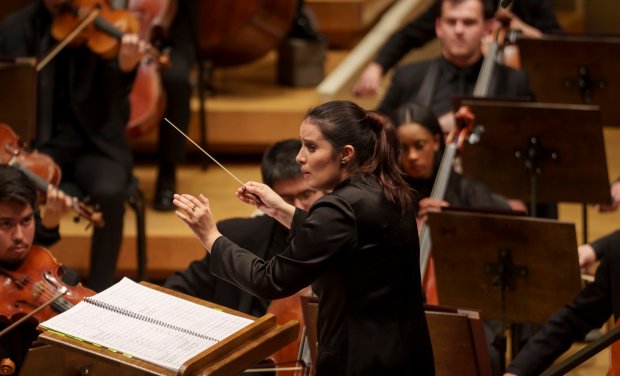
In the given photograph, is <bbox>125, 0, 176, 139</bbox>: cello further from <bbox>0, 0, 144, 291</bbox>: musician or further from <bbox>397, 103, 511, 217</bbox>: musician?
<bbox>397, 103, 511, 217</bbox>: musician

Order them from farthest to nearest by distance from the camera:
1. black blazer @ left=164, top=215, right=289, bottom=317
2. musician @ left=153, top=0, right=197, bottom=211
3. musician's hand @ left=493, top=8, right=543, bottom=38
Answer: musician @ left=153, top=0, right=197, bottom=211 < musician's hand @ left=493, top=8, right=543, bottom=38 < black blazer @ left=164, top=215, right=289, bottom=317

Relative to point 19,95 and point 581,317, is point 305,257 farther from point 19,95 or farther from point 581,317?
point 19,95

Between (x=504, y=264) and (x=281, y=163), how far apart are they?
726 mm

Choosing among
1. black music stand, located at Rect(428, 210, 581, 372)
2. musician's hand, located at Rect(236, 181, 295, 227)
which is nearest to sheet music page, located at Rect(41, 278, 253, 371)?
musician's hand, located at Rect(236, 181, 295, 227)

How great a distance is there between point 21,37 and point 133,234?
935 mm

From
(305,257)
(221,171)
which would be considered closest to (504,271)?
(305,257)

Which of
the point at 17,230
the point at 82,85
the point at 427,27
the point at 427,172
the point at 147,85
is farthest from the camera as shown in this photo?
the point at 427,27

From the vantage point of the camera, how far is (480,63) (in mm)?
4891

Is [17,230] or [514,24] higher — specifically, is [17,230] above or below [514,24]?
below

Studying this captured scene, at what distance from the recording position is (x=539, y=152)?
13.0 feet

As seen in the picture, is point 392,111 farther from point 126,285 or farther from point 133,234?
point 126,285

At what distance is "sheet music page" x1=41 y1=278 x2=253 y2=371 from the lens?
229 centimetres

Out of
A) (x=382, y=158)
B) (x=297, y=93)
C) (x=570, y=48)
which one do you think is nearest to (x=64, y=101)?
(x=297, y=93)

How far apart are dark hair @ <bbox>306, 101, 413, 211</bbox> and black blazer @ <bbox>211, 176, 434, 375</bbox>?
0.03m
